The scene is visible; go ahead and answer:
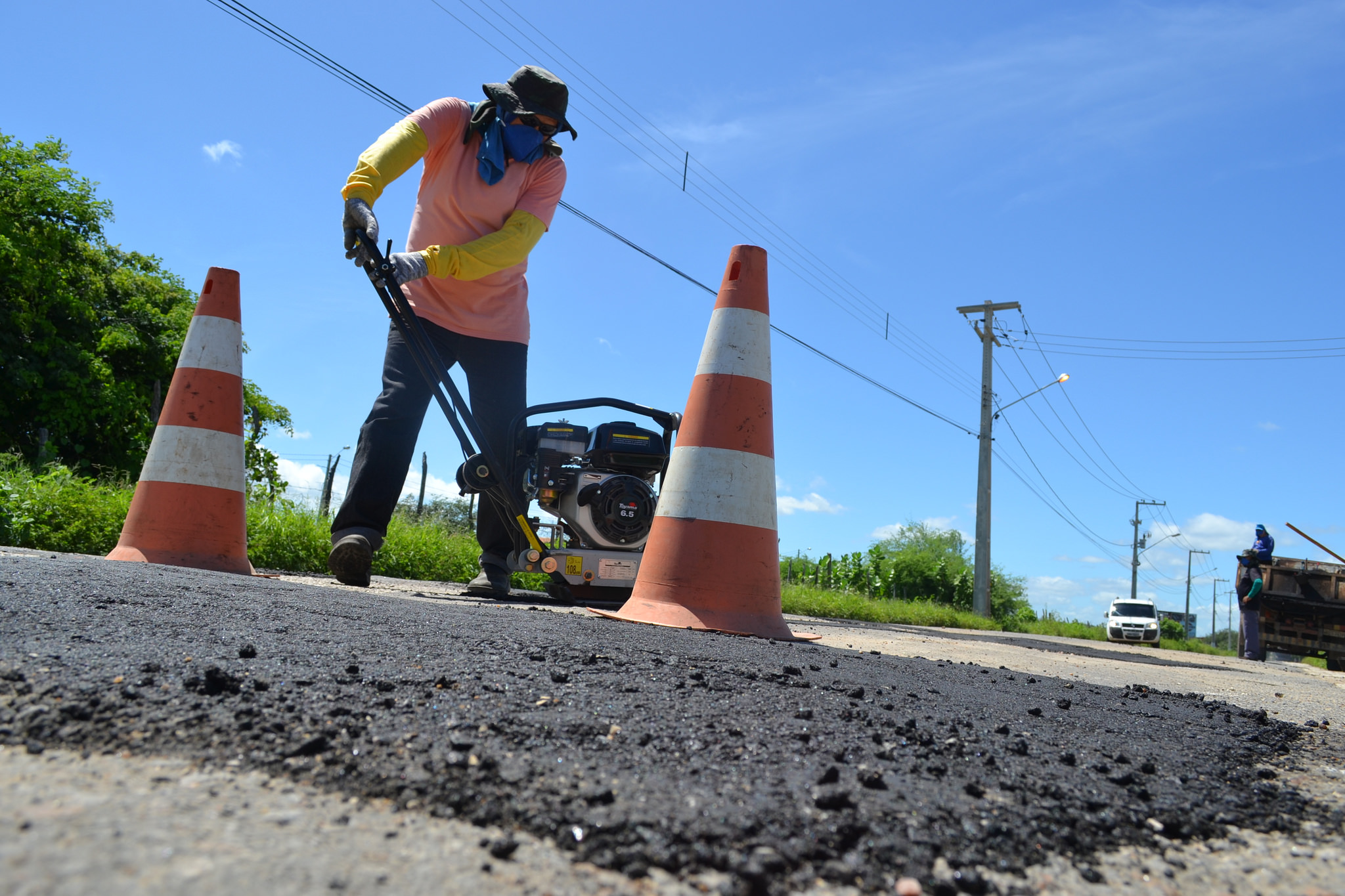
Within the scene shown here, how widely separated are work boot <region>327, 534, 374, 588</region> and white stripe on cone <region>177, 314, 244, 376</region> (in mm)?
1365

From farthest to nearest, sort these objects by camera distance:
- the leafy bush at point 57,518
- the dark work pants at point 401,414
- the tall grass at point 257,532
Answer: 1. the tall grass at point 257,532
2. the leafy bush at point 57,518
3. the dark work pants at point 401,414

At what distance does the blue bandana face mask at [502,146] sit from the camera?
191 inches

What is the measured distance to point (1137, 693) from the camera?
3.60 meters

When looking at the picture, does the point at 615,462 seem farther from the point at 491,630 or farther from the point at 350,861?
the point at 350,861

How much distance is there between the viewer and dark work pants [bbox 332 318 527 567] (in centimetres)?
470

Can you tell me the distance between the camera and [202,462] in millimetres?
4918

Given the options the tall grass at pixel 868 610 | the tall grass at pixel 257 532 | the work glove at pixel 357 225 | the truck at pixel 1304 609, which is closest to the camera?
the work glove at pixel 357 225

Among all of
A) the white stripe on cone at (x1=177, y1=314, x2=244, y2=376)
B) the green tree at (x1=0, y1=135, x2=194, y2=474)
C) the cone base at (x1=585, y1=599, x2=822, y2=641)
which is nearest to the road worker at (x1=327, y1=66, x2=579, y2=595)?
the white stripe on cone at (x1=177, y1=314, x2=244, y2=376)

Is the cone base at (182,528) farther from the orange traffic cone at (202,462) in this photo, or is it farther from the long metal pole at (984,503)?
the long metal pole at (984,503)

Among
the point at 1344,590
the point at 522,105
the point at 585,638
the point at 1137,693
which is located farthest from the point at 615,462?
the point at 1344,590

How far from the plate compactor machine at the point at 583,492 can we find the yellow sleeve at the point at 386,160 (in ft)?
5.18

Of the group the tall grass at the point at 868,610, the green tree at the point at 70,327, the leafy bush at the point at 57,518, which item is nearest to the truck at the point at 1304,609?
the tall grass at the point at 868,610

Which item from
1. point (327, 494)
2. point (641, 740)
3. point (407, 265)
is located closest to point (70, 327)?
point (327, 494)

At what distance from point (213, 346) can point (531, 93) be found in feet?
7.91
